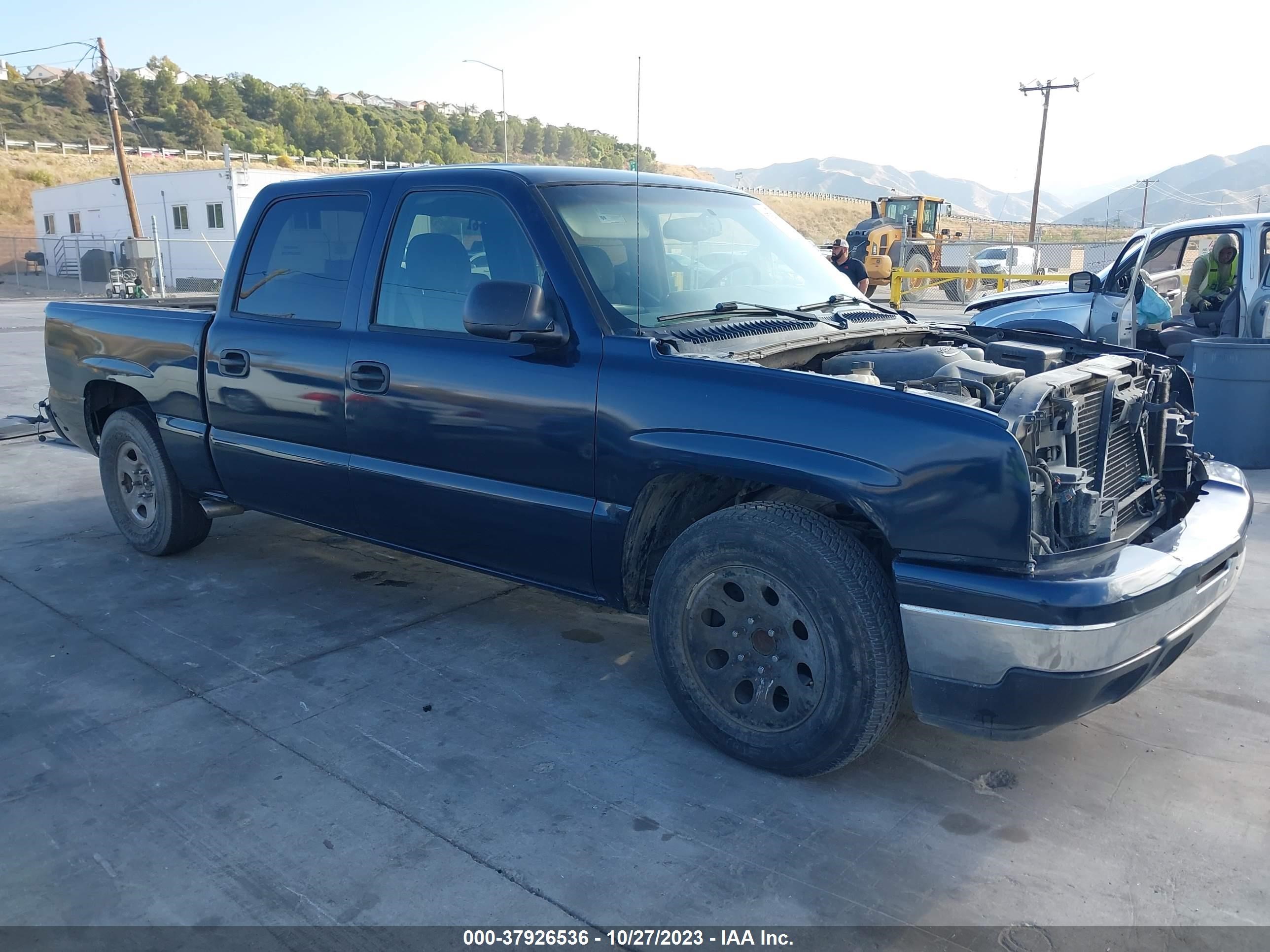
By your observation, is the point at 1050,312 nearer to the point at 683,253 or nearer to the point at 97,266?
the point at 683,253

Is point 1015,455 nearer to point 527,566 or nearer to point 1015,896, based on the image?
point 1015,896

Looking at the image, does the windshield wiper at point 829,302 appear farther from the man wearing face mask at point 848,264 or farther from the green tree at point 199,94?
the green tree at point 199,94

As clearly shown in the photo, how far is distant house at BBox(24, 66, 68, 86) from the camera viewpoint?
102 meters

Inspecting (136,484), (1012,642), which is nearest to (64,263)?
(136,484)

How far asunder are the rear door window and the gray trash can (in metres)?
6.44

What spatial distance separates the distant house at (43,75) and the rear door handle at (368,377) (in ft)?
392

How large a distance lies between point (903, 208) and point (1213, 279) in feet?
79.5

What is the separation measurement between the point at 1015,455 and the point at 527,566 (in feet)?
6.10

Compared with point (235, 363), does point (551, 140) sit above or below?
above

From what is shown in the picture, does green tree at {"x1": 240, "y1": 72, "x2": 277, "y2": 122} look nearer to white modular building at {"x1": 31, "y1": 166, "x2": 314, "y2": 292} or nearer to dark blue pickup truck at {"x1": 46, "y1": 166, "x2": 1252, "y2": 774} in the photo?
white modular building at {"x1": 31, "y1": 166, "x2": 314, "y2": 292}

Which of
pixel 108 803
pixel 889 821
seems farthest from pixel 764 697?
pixel 108 803

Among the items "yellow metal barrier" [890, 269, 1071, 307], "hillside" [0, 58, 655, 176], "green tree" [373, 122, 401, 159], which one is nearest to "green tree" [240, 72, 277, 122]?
"hillside" [0, 58, 655, 176]

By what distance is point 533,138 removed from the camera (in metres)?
117

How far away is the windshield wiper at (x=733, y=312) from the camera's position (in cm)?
367
